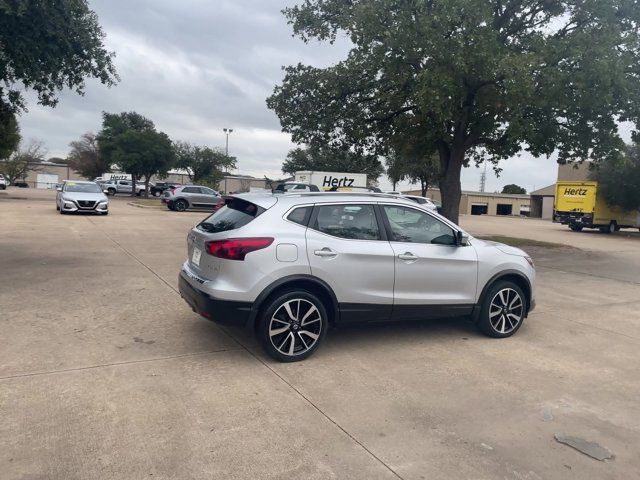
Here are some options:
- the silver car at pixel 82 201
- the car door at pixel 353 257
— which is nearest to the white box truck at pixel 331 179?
the silver car at pixel 82 201

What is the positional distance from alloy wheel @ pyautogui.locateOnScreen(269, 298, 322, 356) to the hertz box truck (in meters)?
30.8

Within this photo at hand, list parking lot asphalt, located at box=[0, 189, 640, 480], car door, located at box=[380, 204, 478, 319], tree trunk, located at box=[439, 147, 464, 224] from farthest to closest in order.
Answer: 1. tree trunk, located at box=[439, 147, 464, 224]
2. car door, located at box=[380, 204, 478, 319]
3. parking lot asphalt, located at box=[0, 189, 640, 480]

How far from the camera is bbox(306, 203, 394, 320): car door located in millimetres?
5105

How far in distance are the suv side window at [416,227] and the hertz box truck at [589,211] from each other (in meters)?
29.3

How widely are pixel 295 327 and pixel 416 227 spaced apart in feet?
6.03

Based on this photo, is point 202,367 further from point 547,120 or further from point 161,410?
point 547,120

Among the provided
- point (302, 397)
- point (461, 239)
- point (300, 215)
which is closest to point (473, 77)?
point (461, 239)

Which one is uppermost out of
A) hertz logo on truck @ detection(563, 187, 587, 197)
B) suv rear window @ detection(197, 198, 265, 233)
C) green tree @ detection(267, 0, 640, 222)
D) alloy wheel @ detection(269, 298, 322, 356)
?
green tree @ detection(267, 0, 640, 222)

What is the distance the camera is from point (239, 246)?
190 inches

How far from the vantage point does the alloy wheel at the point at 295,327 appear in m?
4.92

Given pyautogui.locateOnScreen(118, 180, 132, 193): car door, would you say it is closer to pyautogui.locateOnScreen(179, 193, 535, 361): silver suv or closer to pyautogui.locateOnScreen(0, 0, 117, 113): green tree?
pyautogui.locateOnScreen(0, 0, 117, 113): green tree

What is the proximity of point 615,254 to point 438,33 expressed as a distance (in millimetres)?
11120

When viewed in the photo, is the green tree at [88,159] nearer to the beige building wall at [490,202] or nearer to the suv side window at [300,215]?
the beige building wall at [490,202]

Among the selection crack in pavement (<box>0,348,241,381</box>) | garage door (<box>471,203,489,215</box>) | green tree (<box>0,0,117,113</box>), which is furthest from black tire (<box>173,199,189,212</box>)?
garage door (<box>471,203,489,215</box>)
